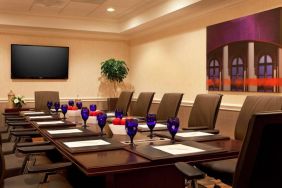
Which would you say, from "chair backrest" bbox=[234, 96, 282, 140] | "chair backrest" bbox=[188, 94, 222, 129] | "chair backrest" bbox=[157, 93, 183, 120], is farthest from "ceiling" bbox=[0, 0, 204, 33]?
"chair backrest" bbox=[234, 96, 282, 140]

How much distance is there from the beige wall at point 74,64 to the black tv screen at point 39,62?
0.11 meters

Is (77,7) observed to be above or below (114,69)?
above

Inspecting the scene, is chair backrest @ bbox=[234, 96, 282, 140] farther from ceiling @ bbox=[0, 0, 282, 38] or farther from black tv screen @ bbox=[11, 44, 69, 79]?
black tv screen @ bbox=[11, 44, 69, 79]

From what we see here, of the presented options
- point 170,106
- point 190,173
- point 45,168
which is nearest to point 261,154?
point 190,173

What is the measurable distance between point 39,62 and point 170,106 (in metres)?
4.10

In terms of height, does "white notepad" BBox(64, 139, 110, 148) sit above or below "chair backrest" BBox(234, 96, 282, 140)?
below

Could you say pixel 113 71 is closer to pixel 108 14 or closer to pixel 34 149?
pixel 108 14

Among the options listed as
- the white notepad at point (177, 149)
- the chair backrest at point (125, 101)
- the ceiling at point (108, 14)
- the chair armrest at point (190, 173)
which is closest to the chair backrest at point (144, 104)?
the chair backrest at point (125, 101)

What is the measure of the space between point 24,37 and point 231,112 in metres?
4.49

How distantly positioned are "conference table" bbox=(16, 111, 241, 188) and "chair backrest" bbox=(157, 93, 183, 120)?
4.30 ft

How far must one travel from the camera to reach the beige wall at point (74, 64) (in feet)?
21.4

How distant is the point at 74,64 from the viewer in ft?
23.3

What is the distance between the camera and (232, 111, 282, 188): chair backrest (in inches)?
40.1

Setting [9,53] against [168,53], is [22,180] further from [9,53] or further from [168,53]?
[9,53]
